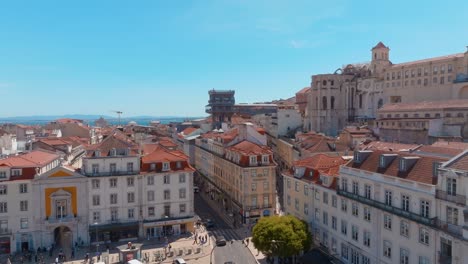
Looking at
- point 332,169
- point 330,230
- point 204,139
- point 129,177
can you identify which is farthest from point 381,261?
point 204,139

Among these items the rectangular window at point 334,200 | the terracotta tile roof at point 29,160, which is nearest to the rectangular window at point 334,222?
the rectangular window at point 334,200

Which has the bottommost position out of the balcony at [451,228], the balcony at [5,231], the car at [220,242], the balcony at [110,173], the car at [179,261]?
the car at [220,242]

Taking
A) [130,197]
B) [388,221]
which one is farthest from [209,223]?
[388,221]

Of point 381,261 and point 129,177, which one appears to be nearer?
point 381,261

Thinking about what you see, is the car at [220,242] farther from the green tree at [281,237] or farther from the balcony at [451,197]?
the balcony at [451,197]

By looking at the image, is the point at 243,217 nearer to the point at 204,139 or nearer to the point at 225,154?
the point at 225,154

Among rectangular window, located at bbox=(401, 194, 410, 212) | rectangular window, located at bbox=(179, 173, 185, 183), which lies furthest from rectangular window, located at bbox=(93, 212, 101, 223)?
rectangular window, located at bbox=(401, 194, 410, 212)

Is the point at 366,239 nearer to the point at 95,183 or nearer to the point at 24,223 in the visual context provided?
the point at 95,183
